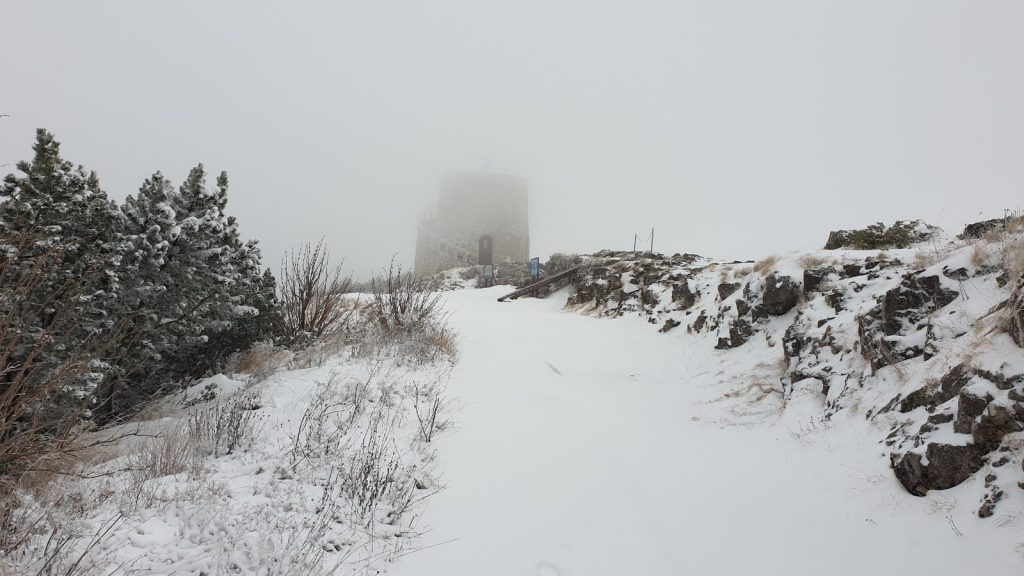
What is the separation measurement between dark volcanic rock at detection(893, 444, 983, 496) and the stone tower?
121 ft

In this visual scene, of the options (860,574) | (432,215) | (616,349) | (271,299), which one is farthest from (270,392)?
(432,215)

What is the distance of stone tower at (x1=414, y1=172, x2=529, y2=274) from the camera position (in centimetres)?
4134

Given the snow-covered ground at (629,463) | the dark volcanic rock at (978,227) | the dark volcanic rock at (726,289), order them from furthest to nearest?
the dark volcanic rock at (726,289), the dark volcanic rock at (978,227), the snow-covered ground at (629,463)

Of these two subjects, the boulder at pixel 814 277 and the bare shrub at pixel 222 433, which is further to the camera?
the boulder at pixel 814 277

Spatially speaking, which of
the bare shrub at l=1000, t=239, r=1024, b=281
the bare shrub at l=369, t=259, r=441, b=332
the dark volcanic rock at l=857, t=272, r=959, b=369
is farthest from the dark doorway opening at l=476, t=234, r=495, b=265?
the bare shrub at l=1000, t=239, r=1024, b=281

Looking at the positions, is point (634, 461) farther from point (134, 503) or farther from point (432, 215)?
point (432, 215)

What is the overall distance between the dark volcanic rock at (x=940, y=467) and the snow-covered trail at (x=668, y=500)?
0.29 feet

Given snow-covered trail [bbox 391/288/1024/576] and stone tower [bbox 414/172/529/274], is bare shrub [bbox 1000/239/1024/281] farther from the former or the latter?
stone tower [bbox 414/172/529/274]

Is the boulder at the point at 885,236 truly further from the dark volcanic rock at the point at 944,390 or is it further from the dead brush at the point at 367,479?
the dead brush at the point at 367,479

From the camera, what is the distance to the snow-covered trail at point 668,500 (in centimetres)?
257

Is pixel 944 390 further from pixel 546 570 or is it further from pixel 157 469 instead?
pixel 157 469

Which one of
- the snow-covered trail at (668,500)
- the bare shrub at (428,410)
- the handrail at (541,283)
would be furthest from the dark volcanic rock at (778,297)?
the handrail at (541,283)

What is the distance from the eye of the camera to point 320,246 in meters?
7.93

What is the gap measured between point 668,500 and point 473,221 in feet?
132
